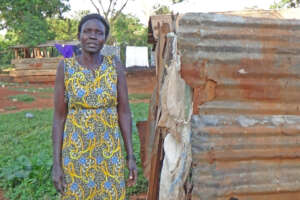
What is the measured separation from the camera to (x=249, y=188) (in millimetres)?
1138

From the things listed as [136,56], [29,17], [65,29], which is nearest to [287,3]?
[136,56]

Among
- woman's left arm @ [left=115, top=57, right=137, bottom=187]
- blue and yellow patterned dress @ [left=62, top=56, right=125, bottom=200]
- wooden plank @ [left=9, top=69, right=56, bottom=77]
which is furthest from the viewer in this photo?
wooden plank @ [left=9, top=69, right=56, bottom=77]

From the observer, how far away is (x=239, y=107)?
3.77ft

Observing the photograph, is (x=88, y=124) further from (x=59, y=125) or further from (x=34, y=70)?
(x=34, y=70)

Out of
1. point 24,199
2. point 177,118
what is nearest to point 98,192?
point 177,118

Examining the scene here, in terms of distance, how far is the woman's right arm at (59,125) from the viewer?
171 cm

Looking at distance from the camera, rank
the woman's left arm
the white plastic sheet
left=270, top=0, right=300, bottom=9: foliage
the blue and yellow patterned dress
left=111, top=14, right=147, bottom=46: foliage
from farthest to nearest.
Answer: left=111, top=14, right=147, bottom=46: foliage < the white plastic sheet < left=270, top=0, right=300, bottom=9: foliage < the woman's left arm < the blue and yellow patterned dress

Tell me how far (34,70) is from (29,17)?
2.82 m

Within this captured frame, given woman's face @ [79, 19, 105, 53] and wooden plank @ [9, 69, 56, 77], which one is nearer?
woman's face @ [79, 19, 105, 53]

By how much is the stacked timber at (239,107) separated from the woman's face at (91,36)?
0.72m

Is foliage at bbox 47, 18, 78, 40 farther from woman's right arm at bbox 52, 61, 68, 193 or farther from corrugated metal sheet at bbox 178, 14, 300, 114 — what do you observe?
corrugated metal sheet at bbox 178, 14, 300, 114

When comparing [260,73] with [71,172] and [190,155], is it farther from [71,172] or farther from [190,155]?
[71,172]

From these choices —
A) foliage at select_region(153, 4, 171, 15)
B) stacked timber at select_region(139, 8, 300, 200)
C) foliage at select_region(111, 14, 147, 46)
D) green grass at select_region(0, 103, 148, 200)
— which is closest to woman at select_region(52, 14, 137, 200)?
stacked timber at select_region(139, 8, 300, 200)

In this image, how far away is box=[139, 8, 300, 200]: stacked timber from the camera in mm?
1112
